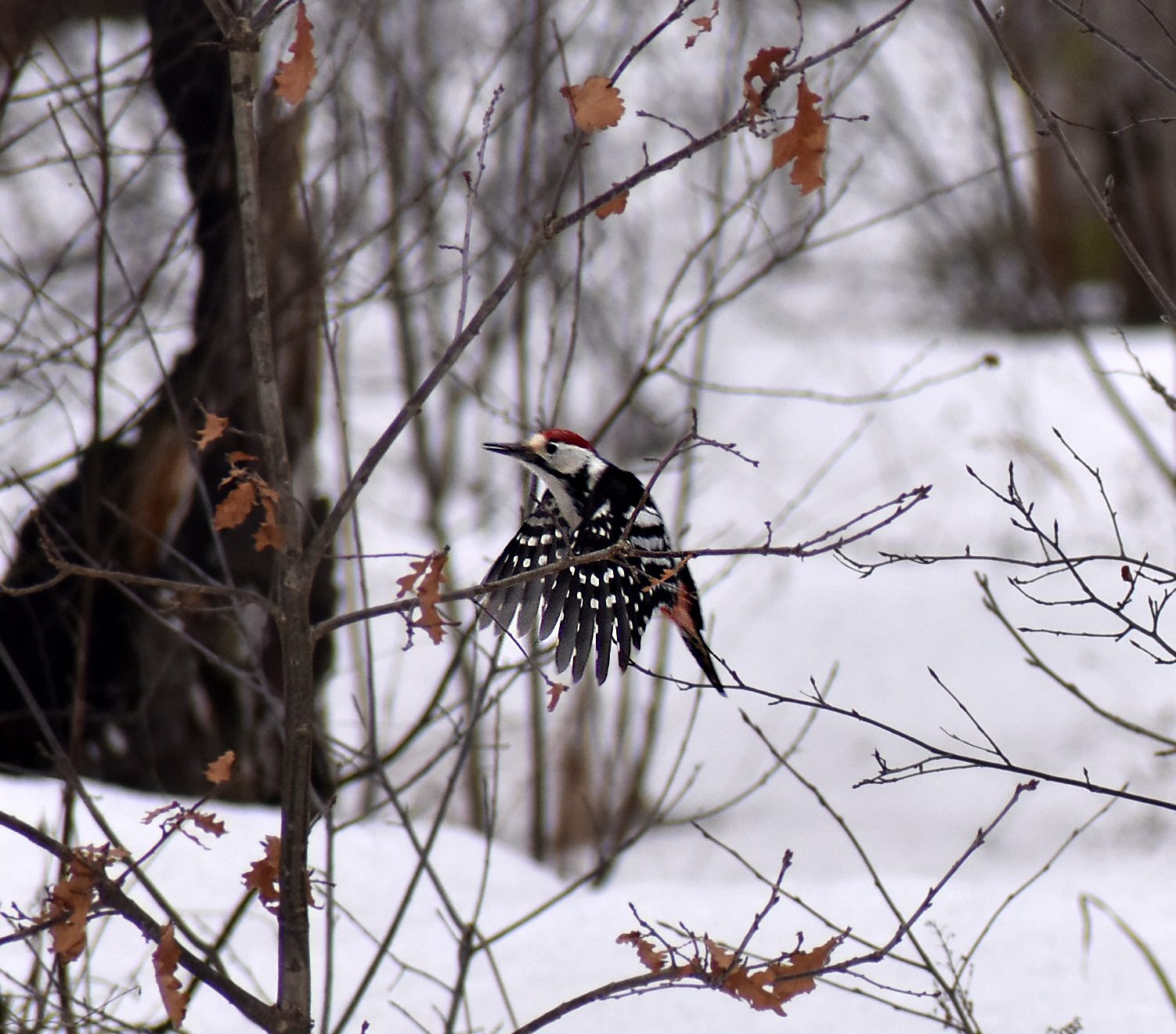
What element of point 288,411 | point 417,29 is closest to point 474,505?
point 417,29

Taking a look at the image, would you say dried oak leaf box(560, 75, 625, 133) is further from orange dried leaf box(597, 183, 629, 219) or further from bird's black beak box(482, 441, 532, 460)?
bird's black beak box(482, 441, 532, 460)

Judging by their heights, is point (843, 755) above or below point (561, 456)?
above

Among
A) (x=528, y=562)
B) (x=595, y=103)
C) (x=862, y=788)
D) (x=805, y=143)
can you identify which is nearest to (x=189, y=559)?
(x=528, y=562)

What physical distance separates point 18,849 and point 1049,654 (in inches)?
233

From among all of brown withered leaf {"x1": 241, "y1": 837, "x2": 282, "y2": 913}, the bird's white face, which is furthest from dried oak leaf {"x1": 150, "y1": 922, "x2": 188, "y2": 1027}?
the bird's white face

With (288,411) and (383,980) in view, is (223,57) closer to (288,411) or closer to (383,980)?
(288,411)

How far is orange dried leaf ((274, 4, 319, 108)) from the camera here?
1.49 meters

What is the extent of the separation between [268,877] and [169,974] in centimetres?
18

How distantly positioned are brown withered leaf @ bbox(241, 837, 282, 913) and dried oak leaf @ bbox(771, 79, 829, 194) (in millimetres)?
1087

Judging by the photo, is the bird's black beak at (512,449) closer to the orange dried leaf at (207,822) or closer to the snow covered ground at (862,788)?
the orange dried leaf at (207,822)

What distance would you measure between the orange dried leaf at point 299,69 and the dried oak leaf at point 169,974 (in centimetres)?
102

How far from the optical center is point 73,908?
162 cm

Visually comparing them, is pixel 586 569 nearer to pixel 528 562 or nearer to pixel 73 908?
pixel 528 562

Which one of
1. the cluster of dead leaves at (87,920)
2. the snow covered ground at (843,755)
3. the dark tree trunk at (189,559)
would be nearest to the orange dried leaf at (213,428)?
the cluster of dead leaves at (87,920)
